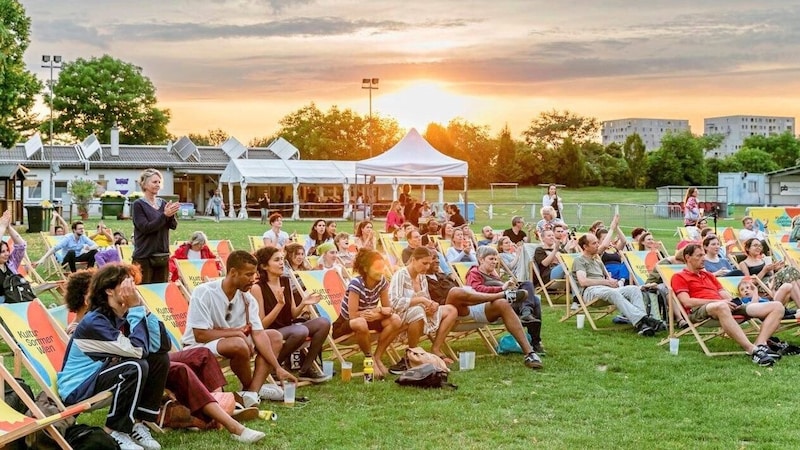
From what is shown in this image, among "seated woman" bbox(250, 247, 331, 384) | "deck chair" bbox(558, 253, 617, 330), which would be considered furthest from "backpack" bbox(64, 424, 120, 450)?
"deck chair" bbox(558, 253, 617, 330)

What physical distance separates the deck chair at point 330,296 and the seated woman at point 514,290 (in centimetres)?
109

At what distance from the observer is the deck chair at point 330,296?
7.41 metres

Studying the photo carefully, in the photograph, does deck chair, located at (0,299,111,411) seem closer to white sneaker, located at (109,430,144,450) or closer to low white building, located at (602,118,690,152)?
white sneaker, located at (109,430,144,450)

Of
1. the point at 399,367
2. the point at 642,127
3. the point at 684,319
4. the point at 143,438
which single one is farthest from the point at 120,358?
the point at 642,127

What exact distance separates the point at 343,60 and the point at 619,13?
20405 millimetres

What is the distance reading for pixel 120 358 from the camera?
512 centimetres

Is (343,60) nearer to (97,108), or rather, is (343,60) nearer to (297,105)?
(97,108)

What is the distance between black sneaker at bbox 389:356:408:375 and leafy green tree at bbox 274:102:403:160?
230 feet

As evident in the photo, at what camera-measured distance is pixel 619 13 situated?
24719 mm

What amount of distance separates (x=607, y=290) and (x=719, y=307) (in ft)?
5.08

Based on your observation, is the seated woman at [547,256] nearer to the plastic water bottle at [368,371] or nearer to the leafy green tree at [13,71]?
the plastic water bottle at [368,371]

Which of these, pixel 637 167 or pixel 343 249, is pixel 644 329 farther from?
pixel 637 167

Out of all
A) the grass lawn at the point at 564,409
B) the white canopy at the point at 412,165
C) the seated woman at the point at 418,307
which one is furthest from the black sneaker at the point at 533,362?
the white canopy at the point at 412,165

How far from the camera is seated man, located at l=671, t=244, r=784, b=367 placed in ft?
25.2
